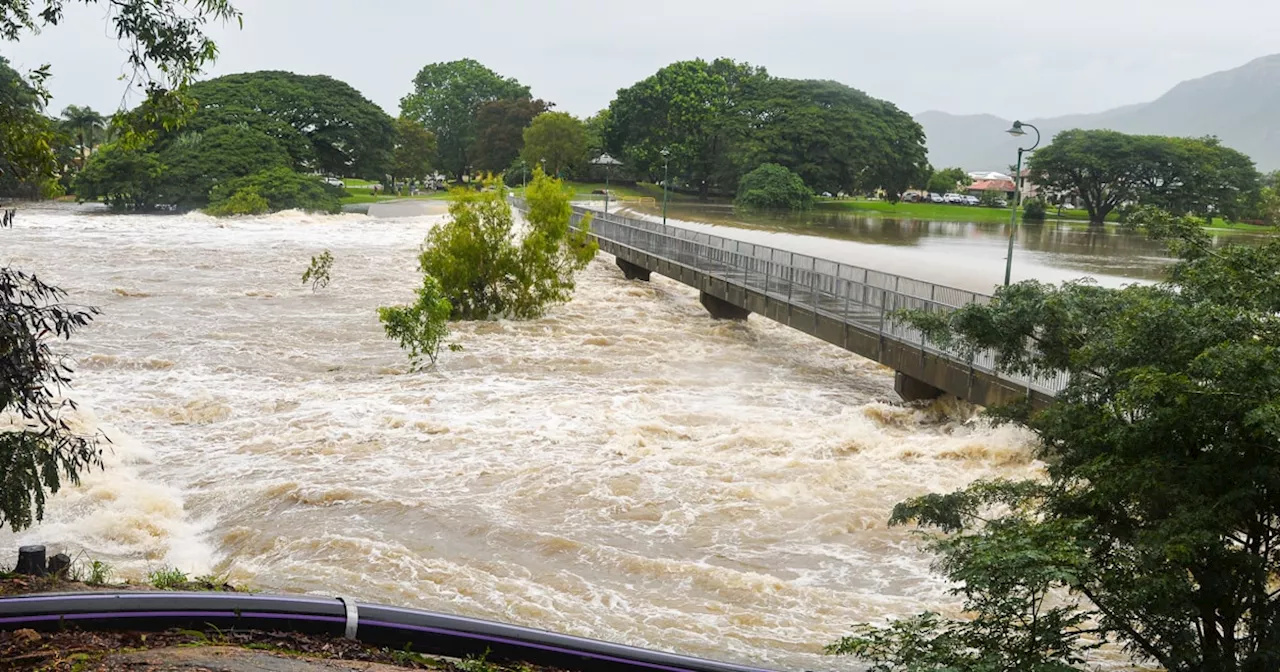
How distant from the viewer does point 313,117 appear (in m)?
96.6

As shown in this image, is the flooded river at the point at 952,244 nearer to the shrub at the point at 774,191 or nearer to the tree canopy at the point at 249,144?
the shrub at the point at 774,191

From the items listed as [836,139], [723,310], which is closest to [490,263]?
[723,310]

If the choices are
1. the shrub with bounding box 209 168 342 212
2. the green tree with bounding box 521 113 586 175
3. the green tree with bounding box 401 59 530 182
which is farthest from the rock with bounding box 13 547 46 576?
the green tree with bounding box 401 59 530 182

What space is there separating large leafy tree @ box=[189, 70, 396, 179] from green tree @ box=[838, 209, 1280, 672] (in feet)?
296

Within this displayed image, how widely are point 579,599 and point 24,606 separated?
7258 mm

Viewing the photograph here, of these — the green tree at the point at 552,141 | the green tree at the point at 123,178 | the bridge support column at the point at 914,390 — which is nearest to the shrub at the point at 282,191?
the green tree at the point at 123,178

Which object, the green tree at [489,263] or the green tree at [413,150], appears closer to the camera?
the green tree at [489,263]

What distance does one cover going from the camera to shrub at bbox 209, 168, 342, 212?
8131cm

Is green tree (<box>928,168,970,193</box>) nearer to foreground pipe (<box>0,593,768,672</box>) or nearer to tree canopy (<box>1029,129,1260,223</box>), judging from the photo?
tree canopy (<box>1029,129,1260,223</box>)

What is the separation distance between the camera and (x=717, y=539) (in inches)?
624

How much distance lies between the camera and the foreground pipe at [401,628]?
7.75 metres

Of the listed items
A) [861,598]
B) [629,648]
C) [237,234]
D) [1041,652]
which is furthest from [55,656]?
[237,234]

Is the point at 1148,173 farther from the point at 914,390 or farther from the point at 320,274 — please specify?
the point at 914,390

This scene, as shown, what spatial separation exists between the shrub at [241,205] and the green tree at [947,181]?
310 ft
